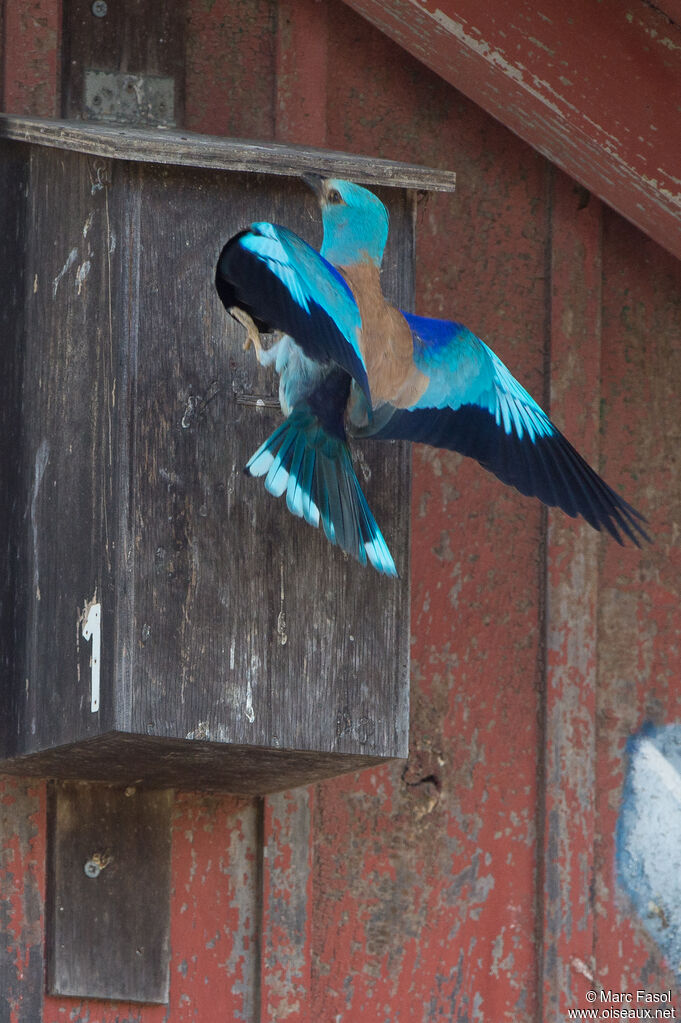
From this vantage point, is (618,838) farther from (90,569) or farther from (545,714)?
(90,569)

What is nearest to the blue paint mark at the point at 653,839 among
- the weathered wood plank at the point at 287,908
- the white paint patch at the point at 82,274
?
the weathered wood plank at the point at 287,908

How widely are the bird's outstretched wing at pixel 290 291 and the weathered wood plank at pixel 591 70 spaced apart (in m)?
0.79

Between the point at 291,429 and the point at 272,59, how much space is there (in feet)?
3.42

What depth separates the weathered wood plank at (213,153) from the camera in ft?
12.5

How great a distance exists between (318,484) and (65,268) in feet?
2.07

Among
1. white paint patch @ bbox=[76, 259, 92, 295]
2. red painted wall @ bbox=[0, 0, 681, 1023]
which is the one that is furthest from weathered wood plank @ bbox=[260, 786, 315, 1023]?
white paint patch @ bbox=[76, 259, 92, 295]

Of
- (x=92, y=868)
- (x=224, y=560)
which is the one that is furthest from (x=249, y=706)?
(x=92, y=868)

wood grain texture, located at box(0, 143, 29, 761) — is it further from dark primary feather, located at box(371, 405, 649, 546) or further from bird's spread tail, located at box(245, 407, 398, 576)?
dark primary feather, located at box(371, 405, 649, 546)

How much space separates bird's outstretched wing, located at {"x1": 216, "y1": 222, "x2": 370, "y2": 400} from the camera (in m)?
3.63

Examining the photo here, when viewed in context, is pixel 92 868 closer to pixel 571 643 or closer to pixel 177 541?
pixel 177 541

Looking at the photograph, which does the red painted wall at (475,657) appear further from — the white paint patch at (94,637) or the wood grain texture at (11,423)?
the white paint patch at (94,637)

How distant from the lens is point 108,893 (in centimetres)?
408

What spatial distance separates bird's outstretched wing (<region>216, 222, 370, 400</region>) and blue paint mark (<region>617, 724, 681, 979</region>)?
116 cm

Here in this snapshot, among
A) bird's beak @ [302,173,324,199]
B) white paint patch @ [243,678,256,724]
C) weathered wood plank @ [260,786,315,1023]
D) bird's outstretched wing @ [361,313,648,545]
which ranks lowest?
weathered wood plank @ [260,786,315,1023]
